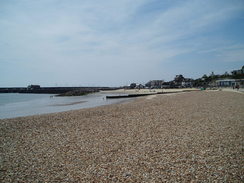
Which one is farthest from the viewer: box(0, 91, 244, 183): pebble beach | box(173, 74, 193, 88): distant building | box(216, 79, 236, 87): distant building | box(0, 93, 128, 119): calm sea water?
box(173, 74, 193, 88): distant building

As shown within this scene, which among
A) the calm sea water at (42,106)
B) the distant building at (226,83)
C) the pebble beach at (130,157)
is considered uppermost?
the distant building at (226,83)

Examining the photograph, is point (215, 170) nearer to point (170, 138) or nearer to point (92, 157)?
point (170, 138)

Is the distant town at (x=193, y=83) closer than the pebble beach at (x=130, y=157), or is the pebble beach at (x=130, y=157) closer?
the pebble beach at (x=130, y=157)

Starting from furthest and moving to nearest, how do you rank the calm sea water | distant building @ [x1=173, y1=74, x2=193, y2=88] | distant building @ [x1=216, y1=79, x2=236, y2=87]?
distant building @ [x1=173, y1=74, x2=193, y2=88] < distant building @ [x1=216, y1=79, x2=236, y2=87] < the calm sea water

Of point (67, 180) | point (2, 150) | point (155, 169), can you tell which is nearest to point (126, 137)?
point (155, 169)

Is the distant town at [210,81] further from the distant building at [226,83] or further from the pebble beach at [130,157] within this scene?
the pebble beach at [130,157]

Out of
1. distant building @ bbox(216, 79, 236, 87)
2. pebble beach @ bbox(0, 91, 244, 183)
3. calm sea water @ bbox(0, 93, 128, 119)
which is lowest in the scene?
calm sea water @ bbox(0, 93, 128, 119)

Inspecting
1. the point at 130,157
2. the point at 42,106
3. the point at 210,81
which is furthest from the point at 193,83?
the point at 130,157

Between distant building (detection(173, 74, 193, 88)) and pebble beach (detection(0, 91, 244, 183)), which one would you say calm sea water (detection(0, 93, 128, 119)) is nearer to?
pebble beach (detection(0, 91, 244, 183))

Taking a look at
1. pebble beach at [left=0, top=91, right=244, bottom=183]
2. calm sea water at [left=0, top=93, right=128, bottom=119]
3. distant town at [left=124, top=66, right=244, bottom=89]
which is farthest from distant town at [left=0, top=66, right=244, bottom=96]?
pebble beach at [left=0, top=91, right=244, bottom=183]

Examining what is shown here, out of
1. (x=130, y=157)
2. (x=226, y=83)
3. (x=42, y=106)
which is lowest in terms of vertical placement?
(x=42, y=106)

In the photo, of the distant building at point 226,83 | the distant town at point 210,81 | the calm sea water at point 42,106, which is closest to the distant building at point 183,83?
the distant town at point 210,81

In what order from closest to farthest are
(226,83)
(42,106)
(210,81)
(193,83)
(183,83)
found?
1. (42,106)
2. (226,83)
3. (210,81)
4. (193,83)
5. (183,83)

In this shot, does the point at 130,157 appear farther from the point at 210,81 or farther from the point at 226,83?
the point at 210,81
